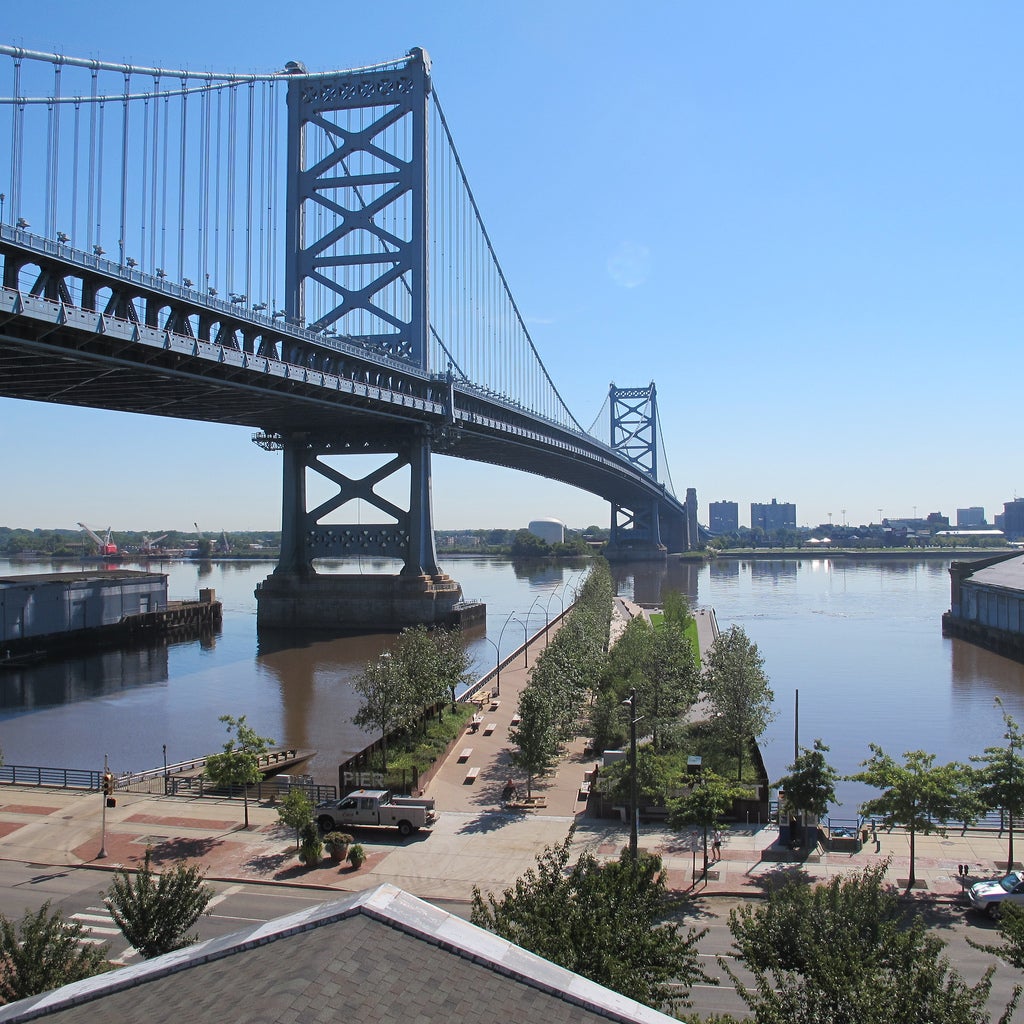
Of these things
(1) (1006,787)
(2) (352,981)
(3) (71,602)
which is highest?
(2) (352,981)

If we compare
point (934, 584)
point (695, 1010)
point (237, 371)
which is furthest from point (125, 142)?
point (934, 584)

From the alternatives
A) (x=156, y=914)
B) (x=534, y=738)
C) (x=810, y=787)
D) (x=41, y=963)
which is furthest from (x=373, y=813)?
(x=41, y=963)

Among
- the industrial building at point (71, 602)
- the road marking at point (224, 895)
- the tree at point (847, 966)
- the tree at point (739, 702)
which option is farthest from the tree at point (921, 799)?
the industrial building at point (71, 602)

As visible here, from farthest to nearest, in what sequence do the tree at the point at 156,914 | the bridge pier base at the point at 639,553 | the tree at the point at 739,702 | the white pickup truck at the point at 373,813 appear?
the bridge pier base at the point at 639,553
the tree at the point at 739,702
the white pickup truck at the point at 373,813
the tree at the point at 156,914

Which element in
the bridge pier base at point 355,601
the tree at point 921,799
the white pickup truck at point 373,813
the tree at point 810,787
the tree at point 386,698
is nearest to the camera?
the tree at point 921,799

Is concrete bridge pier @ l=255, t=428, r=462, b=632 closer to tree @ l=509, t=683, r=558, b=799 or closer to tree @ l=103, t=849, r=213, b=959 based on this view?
tree @ l=509, t=683, r=558, b=799

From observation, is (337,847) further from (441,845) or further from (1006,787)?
(1006,787)

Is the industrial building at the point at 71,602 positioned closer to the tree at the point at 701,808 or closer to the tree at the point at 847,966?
the tree at the point at 701,808
